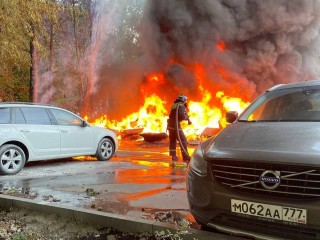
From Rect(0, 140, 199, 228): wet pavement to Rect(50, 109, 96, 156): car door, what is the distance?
39cm

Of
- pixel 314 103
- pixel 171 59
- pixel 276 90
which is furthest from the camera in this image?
pixel 171 59

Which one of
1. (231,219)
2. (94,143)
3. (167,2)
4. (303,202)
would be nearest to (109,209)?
(231,219)

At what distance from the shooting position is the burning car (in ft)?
9.61

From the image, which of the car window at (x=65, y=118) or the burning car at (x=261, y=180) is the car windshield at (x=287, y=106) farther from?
the car window at (x=65, y=118)

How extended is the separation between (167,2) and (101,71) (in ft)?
24.4

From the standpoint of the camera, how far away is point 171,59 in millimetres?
22344

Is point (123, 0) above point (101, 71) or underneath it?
above

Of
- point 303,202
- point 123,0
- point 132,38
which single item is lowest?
point 303,202

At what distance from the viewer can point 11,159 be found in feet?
27.3

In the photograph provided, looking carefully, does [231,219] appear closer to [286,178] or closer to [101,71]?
[286,178]

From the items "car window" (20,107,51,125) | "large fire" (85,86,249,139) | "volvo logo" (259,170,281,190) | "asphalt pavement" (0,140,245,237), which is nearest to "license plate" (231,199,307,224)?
"volvo logo" (259,170,281,190)

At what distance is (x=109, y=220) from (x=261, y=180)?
83.9 inches

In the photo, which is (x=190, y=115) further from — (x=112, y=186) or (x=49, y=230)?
(x=49, y=230)

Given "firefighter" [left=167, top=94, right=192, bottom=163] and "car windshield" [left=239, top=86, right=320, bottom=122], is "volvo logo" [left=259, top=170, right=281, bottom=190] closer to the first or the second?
"car windshield" [left=239, top=86, right=320, bottom=122]
